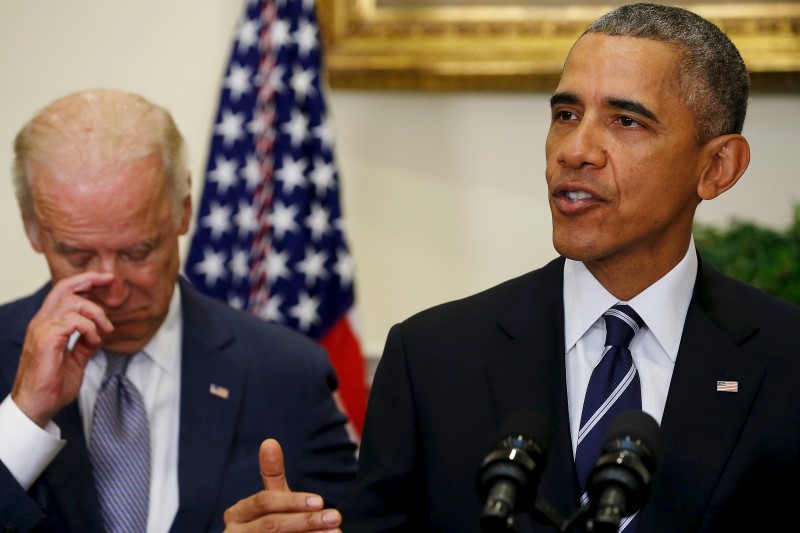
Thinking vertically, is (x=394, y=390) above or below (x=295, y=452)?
above

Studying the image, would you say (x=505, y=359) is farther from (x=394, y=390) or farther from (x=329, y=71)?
(x=329, y=71)

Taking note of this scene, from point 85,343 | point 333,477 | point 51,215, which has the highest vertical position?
point 51,215

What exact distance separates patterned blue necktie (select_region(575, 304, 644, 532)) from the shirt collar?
27 millimetres

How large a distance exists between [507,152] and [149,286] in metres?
2.23

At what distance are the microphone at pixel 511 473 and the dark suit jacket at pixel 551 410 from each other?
1.82 ft

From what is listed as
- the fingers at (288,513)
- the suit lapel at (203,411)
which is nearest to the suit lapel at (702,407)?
the fingers at (288,513)

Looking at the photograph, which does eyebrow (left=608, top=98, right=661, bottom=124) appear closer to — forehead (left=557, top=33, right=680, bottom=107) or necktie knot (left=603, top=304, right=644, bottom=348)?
forehead (left=557, top=33, right=680, bottom=107)

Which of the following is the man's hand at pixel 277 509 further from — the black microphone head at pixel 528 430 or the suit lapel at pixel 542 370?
the black microphone head at pixel 528 430

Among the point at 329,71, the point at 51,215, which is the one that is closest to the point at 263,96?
the point at 329,71

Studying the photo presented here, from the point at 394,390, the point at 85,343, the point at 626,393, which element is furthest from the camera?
the point at 85,343

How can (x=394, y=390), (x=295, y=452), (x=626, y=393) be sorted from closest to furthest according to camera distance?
(x=626, y=393)
(x=394, y=390)
(x=295, y=452)

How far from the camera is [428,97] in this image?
15.9ft

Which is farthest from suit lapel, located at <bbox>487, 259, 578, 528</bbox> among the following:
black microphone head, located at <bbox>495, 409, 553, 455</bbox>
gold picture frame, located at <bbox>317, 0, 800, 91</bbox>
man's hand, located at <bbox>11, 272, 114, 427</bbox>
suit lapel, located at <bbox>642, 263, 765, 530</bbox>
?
gold picture frame, located at <bbox>317, 0, 800, 91</bbox>

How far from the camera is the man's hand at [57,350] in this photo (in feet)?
8.80
